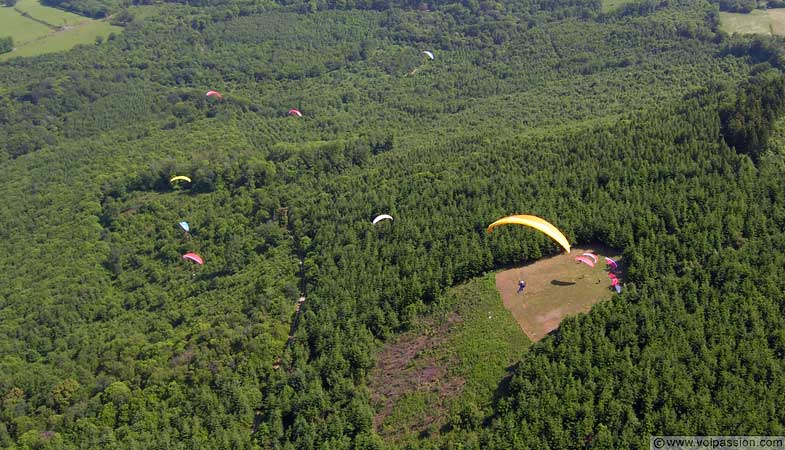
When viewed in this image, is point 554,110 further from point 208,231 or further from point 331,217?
point 208,231

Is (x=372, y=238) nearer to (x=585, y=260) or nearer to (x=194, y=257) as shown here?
(x=194, y=257)

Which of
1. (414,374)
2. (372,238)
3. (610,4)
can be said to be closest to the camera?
(414,374)

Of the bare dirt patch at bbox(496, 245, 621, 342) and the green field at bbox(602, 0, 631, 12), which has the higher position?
the green field at bbox(602, 0, 631, 12)

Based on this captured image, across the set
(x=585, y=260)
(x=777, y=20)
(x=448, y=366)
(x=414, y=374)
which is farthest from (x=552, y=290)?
(x=777, y=20)

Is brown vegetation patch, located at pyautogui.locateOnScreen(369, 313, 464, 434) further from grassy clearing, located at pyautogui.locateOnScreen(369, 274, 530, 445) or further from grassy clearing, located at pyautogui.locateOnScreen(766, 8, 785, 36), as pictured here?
grassy clearing, located at pyautogui.locateOnScreen(766, 8, 785, 36)

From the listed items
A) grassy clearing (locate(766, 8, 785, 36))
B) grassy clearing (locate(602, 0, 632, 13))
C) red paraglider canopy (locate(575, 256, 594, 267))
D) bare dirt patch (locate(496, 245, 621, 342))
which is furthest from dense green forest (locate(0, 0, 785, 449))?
grassy clearing (locate(602, 0, 632, 13))

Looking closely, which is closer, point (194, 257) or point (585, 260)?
point (585, 260)
